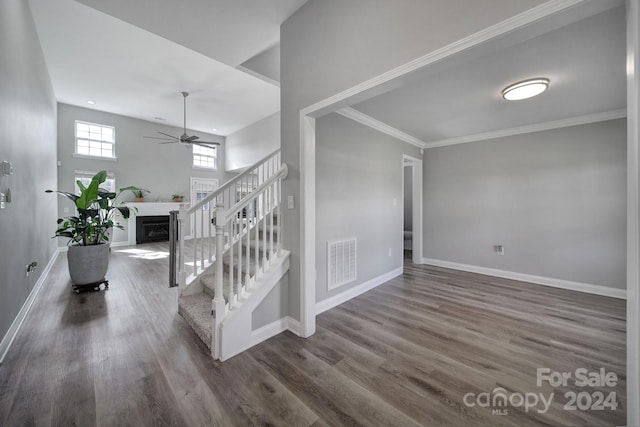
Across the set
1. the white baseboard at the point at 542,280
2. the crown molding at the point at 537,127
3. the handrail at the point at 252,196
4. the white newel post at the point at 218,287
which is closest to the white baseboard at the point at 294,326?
the white newel post at the point at 218,287

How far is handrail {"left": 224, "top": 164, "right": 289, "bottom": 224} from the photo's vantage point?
1986mm

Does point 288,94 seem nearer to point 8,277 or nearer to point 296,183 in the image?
point 296,183

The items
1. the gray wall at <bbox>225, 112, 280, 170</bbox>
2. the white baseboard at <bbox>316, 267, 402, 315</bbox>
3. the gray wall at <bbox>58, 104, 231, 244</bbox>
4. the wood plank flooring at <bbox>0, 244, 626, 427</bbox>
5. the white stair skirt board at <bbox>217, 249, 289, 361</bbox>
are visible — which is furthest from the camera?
the gray wall at <bbox>225, 112, 280, 170</bbox>

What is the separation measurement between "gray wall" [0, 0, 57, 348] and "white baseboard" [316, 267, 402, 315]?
107 inches

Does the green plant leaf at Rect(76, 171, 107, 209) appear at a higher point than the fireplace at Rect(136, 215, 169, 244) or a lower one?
higher

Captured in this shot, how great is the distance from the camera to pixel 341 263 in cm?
308

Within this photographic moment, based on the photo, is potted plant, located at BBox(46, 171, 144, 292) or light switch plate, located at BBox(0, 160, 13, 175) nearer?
light switch plate, located at BBox(0, 160, 13, 175)

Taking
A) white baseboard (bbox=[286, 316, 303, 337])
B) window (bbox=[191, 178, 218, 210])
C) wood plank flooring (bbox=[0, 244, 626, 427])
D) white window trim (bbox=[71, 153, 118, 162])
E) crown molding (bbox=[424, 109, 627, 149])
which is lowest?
wood plank flooring (bbox=[0, 244, 626, 427])

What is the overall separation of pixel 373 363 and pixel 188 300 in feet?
6.74

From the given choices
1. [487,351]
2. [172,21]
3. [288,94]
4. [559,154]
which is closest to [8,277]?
[172,21]

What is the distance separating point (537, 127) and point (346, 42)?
3.76 meters

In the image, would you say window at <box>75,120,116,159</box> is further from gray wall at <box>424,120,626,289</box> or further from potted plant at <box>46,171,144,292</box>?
gray wall at <box>424,120,626,289</box>

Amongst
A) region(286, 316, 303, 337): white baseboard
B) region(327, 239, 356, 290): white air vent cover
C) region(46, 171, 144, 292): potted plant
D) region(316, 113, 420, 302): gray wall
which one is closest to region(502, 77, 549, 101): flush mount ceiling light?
region(316, 113, 420, 302): gray wall

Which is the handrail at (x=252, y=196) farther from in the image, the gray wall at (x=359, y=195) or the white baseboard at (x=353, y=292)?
the white baseboard at (x=353, y=292)
